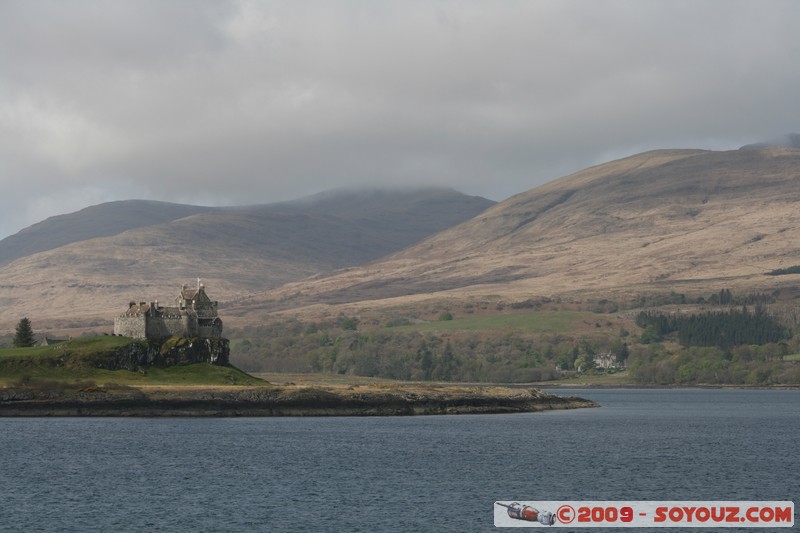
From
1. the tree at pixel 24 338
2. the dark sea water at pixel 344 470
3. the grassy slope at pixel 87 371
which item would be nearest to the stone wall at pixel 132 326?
the grassy slope at pixel 87 371

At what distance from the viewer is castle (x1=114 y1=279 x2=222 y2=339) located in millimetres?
167000

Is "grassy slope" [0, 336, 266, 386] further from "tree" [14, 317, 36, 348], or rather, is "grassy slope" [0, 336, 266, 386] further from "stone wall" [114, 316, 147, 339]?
"tree" [14, 317, 36, 348]

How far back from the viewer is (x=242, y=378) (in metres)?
172

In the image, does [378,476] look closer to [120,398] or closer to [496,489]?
[496,489]

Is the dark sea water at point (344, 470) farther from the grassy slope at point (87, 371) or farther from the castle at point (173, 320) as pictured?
the castle at point (173, 320)

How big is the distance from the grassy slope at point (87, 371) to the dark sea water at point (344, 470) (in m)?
7.47

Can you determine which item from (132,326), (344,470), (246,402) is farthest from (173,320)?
(344,470)

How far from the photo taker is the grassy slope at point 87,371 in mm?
156875

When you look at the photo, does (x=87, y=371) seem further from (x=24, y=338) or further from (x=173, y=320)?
(x=24, y=338)

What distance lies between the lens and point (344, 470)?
101 meters

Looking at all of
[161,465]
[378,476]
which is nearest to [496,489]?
[378,476]

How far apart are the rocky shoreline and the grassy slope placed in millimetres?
3538

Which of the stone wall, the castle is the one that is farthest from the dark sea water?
the castle

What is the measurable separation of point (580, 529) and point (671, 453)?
155 ft
